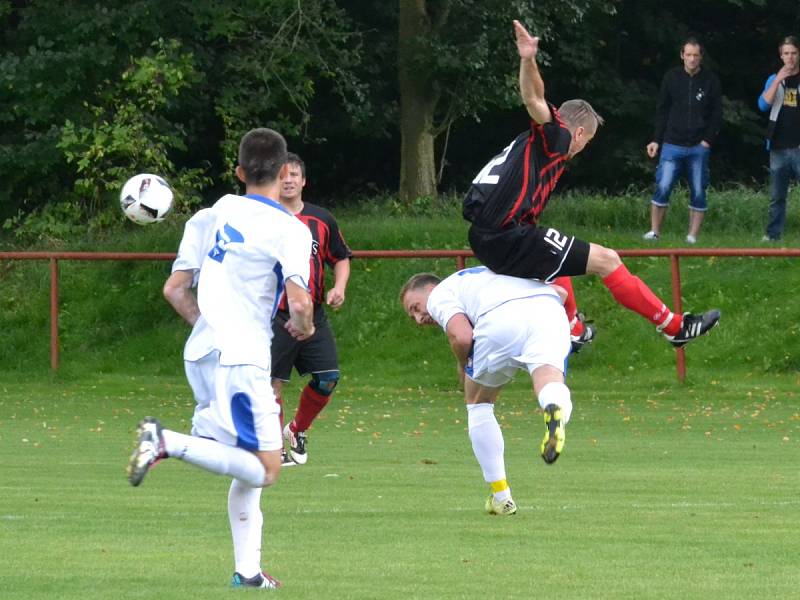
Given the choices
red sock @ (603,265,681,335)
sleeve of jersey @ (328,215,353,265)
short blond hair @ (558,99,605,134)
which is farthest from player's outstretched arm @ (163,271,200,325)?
sleeve of jersey @ (328,215,353,265)

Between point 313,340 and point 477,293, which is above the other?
point 477,293

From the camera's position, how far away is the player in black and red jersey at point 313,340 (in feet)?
40.1

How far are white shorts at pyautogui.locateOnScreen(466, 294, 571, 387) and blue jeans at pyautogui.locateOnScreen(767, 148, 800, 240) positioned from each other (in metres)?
11.2

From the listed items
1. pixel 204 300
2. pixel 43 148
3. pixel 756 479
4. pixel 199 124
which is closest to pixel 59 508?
pixel 204 300

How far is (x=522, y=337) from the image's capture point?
9023 millimetres

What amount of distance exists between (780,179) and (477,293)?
1146cm

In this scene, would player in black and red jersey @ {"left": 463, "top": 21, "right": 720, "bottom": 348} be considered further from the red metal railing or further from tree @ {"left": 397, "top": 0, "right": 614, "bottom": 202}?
tree @ {"left": 397, "top": 0, "right": 614, "bottom": 202}

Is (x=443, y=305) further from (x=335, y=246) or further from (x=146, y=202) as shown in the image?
(x=335, y=246)

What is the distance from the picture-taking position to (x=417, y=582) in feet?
22.7

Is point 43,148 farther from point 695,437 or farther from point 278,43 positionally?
point 695,437

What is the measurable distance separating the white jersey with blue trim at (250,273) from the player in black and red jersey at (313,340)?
5035 mm

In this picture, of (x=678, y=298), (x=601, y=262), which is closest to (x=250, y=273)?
(x=601, y=262)

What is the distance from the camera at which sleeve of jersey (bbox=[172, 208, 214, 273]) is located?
25.6ft

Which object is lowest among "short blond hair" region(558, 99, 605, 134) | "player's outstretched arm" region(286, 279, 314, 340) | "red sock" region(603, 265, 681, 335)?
"red sock" region(603, 265, 681, 335)
